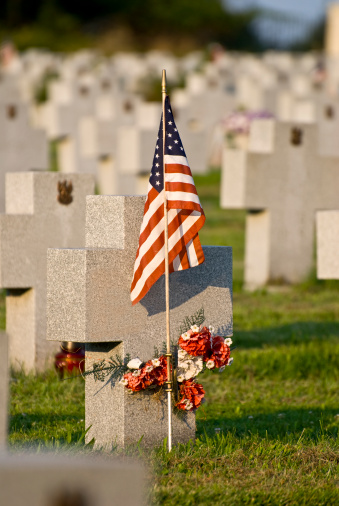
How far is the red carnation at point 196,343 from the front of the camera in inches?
189

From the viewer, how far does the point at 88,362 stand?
4844 mm

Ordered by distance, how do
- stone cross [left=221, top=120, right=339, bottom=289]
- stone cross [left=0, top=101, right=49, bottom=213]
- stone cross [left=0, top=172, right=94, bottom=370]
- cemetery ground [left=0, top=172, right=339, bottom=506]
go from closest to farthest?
cemetery ground [left=0, top=172, right=339, bottom=506] → stone cross [left=0, top=172, right=94, bottom=370] → stone cross [left=221, top=120, right=339, bottom=289] → stone cross [left=0, top=101, right=49, bottom=213]

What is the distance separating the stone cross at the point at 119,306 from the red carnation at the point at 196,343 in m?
0.13

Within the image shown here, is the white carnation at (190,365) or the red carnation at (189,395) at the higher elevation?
the white carnation at (190,365)

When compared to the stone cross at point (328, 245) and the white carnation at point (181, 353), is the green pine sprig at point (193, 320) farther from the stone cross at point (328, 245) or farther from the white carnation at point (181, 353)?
the stone cross at point (328, 245)

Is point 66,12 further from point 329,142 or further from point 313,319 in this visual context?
point 313,319

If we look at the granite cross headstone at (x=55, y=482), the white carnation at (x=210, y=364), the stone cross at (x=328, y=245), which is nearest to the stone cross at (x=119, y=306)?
the white carnation at (x=210, y=364)

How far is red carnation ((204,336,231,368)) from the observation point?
4.86m

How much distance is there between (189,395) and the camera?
4.87 m

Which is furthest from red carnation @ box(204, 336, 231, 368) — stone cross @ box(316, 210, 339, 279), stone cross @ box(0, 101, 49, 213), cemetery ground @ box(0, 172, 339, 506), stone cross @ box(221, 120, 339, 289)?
stone cross @ box(0, 101, 49, 213)

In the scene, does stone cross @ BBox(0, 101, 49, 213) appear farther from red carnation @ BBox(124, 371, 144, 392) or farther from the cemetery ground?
red carnation @ BBox(124, 371, 144, 392)

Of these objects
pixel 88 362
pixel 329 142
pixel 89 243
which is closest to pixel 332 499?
pixel 88 362

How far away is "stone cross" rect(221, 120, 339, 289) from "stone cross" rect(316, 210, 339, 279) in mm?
3766

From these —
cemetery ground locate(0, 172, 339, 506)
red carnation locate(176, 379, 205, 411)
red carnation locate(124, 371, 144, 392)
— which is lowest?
cemetery ground locate(0, 172, 339, 506)
